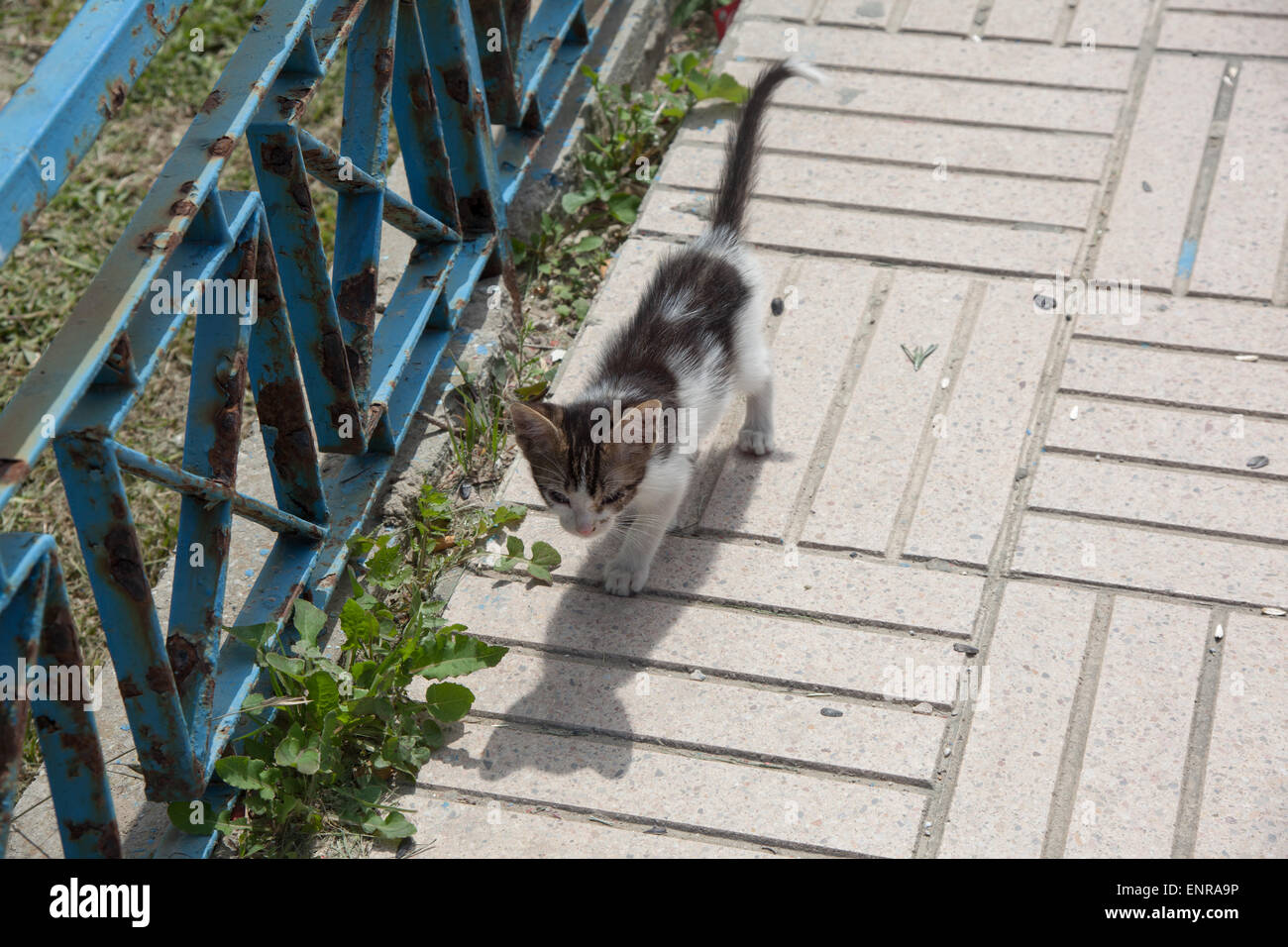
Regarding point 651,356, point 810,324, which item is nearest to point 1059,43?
point 810,324

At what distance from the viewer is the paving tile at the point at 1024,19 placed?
469cm

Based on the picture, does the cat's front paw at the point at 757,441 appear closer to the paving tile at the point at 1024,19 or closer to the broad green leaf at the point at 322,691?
the broad green leaf at the point at 322,691

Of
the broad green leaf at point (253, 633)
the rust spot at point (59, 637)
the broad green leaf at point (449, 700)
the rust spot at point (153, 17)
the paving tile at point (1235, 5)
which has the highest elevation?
the paving tile at point (1235, 5)

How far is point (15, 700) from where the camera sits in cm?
199

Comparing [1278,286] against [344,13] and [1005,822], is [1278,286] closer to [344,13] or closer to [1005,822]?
[1005,822]

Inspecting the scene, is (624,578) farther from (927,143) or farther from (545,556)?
(927,143)

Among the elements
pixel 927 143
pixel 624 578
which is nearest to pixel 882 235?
pixel 927 143

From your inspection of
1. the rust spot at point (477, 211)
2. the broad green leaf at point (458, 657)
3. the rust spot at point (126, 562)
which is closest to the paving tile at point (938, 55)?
the rust spot at point (477, 211)

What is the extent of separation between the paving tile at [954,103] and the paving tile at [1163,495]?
1312 millimetres

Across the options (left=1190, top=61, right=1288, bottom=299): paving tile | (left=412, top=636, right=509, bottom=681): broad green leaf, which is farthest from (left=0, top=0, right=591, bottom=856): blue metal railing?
(left=1190, top=61, right=1288, bottom=299): paving tile

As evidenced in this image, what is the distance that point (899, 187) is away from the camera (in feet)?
13.8

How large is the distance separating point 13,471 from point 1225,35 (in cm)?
428

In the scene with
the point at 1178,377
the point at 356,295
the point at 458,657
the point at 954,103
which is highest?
the point at 954,103

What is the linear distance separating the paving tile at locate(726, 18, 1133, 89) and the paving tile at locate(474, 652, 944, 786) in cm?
250
